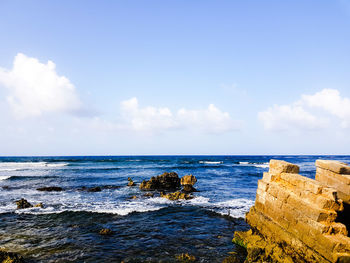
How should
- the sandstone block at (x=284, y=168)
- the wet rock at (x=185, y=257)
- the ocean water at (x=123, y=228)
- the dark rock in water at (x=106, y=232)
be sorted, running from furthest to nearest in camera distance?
the dark rock in water at (x=106, y=232) → the ocean water at (x=123, y=228) → the sandstone block at (x=284, y=168) → the wet rock at (x=185, y=257)

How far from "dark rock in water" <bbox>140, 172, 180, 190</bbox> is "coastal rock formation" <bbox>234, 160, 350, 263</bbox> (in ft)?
49.2

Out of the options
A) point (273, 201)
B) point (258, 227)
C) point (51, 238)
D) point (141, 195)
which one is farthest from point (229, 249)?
point (141, 195)

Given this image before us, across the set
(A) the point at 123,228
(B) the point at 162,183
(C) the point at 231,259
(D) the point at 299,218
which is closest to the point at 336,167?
(D) the point at 299,218

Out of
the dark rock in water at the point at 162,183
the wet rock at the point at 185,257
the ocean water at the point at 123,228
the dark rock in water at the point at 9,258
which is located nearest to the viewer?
the dark rock in water at the point at 9,258

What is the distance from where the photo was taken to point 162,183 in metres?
24.2

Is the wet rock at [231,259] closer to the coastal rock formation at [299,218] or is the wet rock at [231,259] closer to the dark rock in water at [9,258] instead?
the coastal rock formation at [299,218]

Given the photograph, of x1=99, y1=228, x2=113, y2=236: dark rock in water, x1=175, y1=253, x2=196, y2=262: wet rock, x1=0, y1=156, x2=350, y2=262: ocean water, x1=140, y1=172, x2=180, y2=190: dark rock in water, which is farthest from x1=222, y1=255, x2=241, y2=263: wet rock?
x1=140, y1=172, x2=180, y2=190: dark rock in water

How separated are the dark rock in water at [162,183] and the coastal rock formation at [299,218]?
49.2 ft

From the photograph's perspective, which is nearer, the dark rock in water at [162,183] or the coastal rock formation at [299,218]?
the coastal rock formation at [299,218]

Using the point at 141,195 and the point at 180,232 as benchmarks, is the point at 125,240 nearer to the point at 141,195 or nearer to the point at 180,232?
the point at 180,232

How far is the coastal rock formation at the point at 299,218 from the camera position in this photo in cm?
609

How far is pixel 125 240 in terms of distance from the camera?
1008 centimetres

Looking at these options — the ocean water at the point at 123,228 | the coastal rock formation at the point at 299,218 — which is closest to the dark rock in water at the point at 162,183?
the ocean water at the point at 123,228

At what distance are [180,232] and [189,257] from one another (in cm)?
283
